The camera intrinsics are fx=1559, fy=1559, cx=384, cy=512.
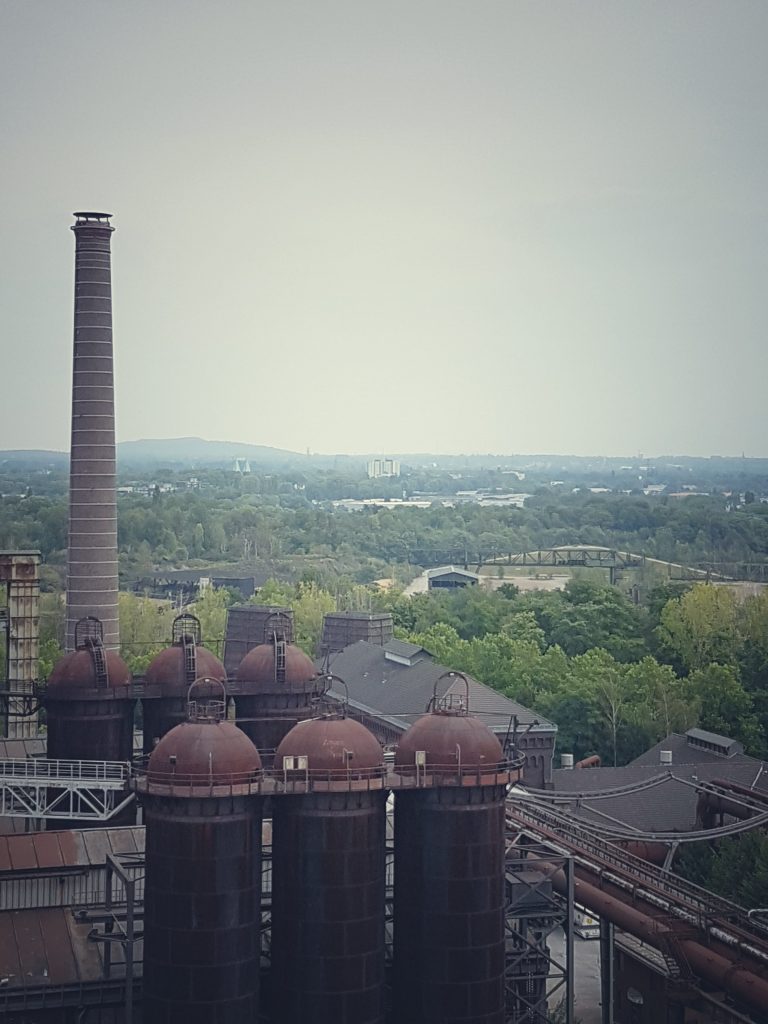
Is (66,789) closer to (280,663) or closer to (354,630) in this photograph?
(280,663)

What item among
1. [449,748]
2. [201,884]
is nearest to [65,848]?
[201,884]

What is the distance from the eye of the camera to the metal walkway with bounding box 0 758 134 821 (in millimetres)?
41791

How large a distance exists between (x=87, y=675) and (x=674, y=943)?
19.9 meters

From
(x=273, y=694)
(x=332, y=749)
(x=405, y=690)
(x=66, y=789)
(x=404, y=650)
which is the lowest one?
(x=405, y=690)

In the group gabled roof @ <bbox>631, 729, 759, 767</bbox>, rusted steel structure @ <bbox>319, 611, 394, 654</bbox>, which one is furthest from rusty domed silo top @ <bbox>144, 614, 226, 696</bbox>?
rusted steel structure @ <bbox>319, 611, 394, 654</bbox>

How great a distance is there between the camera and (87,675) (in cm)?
4688

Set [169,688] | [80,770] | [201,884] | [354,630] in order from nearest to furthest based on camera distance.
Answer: [201,884]
[80,770]
[169,688]
[354,630]

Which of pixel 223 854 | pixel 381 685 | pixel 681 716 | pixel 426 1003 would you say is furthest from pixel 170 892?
pixel 681 716

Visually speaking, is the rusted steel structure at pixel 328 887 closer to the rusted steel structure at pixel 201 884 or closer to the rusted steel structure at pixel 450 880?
the rusted steel structure at pixel 201 884

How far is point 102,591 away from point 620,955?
90.0 feet

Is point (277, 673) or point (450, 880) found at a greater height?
point (277, 673)

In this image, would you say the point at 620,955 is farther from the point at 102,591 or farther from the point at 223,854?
the point at 102,591

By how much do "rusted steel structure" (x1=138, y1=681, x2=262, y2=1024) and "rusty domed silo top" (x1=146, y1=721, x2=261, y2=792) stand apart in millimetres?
22

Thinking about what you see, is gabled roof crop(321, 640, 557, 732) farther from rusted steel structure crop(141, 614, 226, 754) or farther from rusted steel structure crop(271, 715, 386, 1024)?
rusted steel structure crop(271, 715, 386, 1024)
